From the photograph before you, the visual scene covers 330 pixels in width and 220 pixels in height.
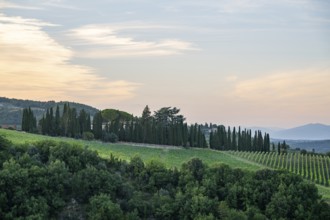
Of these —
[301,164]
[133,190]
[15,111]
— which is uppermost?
[15,111]

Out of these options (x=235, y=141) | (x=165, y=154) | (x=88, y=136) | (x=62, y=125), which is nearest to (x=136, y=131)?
(x=88, y=136)

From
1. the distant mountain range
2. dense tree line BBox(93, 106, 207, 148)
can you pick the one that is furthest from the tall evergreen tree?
the distant mountain range

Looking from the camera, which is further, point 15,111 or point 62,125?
point 15,111

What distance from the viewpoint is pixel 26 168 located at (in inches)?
1523

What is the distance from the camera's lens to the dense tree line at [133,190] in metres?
36.8

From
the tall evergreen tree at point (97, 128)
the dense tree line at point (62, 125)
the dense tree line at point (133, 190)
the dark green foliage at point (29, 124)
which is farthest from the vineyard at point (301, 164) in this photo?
the dark green foliage at point (29, 124)

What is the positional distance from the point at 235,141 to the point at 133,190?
5896cm

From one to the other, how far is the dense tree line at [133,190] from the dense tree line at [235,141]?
49024 mm

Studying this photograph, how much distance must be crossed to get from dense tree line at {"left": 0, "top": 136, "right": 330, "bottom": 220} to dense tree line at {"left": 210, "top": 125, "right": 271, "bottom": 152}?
49.0 m

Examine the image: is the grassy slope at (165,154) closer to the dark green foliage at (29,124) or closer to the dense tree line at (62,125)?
the dense tree line at (62,125)

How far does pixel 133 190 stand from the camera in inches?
1668

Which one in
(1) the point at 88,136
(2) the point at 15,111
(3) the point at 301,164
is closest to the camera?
(3) the point at 301,164

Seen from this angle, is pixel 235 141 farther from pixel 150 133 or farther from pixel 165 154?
pixel 165 154

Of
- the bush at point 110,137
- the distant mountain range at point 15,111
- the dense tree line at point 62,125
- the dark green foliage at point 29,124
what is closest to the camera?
the dark green foliage at point 29,124
